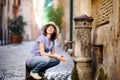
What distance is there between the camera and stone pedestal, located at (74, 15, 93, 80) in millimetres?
→ 6164

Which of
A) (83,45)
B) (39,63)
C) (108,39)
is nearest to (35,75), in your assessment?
(39,63)

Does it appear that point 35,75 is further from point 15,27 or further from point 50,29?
point 15,27

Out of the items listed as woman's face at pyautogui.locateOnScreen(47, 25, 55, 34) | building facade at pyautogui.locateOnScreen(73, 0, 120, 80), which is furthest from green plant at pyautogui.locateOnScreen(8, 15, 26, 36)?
woman's face at pyautogui.locateOnScreen(47, 25, 55, 34)

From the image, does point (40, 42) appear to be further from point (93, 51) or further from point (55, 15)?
point (55, 15)

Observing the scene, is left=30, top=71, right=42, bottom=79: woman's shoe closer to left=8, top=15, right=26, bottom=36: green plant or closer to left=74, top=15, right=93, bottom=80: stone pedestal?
left=74, top=15, right=93, bottom=80: stone pedestal

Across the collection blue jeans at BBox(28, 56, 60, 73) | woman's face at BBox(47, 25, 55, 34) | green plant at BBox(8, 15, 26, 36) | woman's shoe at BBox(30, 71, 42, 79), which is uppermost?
green plant at BBox(8, 15, 26, 36)

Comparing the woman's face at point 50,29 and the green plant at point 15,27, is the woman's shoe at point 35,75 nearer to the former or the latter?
the woman's face at point 50,29

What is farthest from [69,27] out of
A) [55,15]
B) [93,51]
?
[93,51]

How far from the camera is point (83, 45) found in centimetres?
622

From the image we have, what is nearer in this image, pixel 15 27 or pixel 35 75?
pixel 35 75

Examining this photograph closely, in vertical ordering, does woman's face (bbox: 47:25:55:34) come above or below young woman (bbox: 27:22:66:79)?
above

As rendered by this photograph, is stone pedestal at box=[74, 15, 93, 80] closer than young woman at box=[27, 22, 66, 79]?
No

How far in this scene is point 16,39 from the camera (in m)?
21.1

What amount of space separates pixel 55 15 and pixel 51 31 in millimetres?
12712
